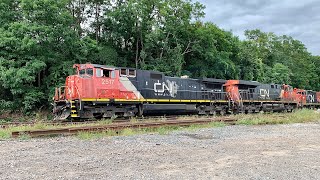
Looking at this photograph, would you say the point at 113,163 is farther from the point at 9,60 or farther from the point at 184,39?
the point at 184,39

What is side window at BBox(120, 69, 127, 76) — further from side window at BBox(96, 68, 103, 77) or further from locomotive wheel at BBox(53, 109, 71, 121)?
locomotive wheel at BBox(53, 109, 71, 121)

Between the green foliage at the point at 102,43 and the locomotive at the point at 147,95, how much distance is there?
149 inches

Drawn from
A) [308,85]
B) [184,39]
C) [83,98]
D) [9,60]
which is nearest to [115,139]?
[83,98]

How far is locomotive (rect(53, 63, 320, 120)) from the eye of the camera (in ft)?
52.3

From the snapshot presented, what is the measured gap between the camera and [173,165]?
6.29 meters

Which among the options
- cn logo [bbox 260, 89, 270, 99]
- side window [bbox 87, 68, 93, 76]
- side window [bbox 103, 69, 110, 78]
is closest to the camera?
side window [bbox 87, 68, 93, 76]

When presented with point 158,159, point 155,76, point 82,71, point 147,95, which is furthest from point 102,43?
point 158,159

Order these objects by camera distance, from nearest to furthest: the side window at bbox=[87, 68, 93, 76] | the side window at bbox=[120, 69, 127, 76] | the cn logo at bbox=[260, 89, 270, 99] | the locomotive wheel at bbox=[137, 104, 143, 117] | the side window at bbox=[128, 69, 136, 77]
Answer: the side window at bbox=[87, 68, 93, 76] < the side window at bbox=[120, 69, 127, 76] < the side window at bbox=[128, 69, 136, 77] < the locomotive wheel at bbox=[137, 104, 143, 117] < the cn logo at bbox=[260, 89, 270, 99]

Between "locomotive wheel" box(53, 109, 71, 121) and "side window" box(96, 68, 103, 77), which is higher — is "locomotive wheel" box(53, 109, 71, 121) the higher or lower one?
the lower one

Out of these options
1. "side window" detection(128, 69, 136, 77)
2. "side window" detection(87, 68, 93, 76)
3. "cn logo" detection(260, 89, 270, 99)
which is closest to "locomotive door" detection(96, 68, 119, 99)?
"side window" detection(87, 68, 93, 76)

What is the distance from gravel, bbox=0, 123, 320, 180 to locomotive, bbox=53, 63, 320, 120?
6.20m

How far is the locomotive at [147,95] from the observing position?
15930mm

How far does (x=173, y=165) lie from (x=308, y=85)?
68.2 m

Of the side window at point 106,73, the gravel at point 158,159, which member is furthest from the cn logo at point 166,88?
the gravel at point 158,159
